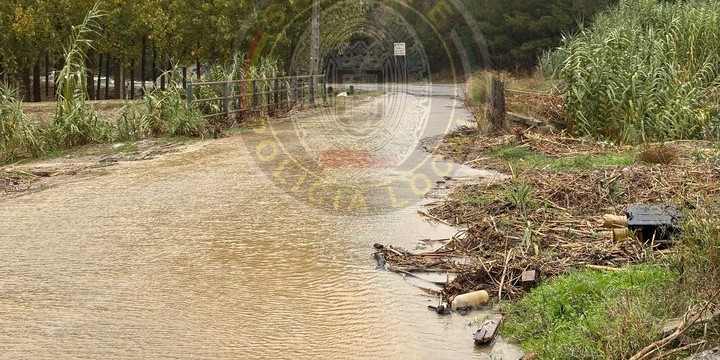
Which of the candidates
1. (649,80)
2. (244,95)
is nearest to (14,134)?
(244,95)

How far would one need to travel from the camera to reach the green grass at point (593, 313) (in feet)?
13.0

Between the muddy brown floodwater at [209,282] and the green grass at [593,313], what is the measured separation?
0.99ft

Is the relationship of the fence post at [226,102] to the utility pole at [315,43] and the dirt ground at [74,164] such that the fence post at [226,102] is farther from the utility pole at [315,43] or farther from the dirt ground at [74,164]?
the utility pole at [315,43]

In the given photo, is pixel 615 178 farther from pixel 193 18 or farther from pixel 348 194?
pixel 193 18

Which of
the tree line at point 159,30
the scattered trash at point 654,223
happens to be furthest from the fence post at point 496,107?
the tree line at point 159,30

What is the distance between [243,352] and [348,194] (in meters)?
4.93

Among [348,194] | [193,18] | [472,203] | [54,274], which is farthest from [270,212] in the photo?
[193,18]

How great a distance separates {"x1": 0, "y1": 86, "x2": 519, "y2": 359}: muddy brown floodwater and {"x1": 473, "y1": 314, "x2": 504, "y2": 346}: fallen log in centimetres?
7

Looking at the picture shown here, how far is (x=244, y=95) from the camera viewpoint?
1791cm

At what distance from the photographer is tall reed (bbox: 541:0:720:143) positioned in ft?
36.5

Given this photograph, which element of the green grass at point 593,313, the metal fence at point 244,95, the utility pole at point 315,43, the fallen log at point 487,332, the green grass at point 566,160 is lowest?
the fallen log at point 487,332

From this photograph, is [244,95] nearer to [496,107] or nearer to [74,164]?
[74,164]

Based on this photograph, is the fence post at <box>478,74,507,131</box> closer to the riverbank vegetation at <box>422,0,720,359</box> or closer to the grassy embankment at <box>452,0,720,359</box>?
the riverbank vegetation at <box>422,0,720,359</box>

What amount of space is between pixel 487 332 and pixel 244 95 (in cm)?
1404
